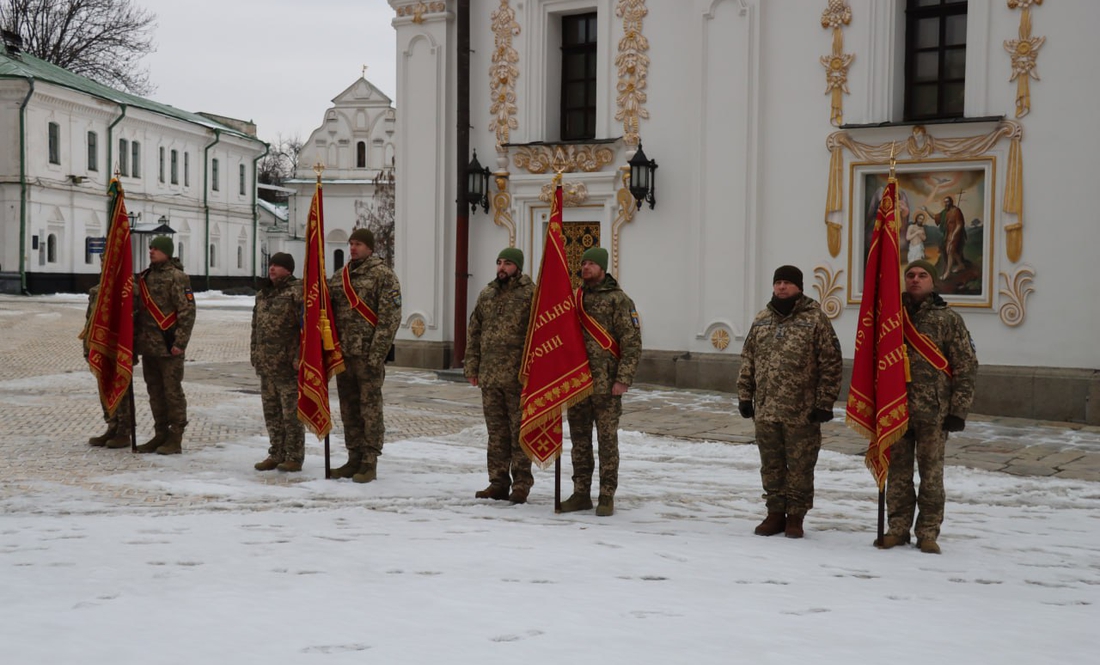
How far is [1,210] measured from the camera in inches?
1572

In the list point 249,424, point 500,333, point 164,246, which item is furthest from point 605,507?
point 249,424

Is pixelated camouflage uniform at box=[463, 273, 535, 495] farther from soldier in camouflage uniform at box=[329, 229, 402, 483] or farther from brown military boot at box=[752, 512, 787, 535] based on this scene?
brown military boot at box=[752, 512, 787, 535]

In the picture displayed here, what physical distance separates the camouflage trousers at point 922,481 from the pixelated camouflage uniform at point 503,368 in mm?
2619

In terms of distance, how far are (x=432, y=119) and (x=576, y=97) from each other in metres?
2.34

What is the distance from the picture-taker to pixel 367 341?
9.19 m

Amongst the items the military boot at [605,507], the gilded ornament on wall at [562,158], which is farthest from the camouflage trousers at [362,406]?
the gilded ornament on wall at [562,158]

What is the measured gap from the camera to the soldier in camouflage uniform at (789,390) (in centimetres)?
727

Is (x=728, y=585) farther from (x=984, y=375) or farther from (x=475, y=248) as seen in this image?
(x=475, y=248)

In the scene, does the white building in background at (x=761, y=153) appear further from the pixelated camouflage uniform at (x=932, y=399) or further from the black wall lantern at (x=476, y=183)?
the pixelated camouflage uniform at (x=932, y=399)

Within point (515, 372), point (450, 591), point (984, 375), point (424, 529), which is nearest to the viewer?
point (450, 591)

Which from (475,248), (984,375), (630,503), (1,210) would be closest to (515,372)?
(630,503)

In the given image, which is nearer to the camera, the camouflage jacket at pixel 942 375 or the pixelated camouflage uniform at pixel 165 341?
the camouflage jacket at pixel 942 375

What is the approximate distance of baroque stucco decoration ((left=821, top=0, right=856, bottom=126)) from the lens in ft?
48.8

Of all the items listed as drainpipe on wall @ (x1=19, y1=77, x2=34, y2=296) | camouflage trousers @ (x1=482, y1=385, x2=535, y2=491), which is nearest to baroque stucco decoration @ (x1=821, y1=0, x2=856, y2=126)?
camouflage trousers @ (x1=482, y1=385, x2=535, y2=491)
